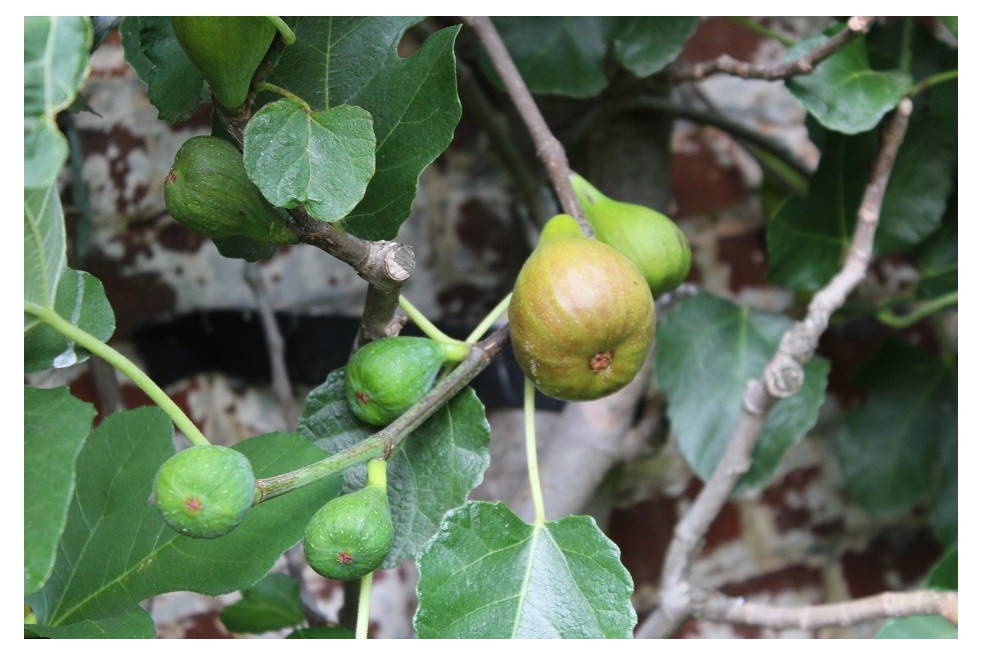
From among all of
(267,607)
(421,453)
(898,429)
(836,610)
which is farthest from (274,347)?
(898,429)

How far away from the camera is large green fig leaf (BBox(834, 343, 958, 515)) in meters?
1.03

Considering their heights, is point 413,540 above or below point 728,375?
above

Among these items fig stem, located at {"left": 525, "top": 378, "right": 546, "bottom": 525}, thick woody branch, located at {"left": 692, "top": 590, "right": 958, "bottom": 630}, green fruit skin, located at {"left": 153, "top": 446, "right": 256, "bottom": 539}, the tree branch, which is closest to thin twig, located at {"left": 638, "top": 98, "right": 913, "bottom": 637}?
thick woody branch, located at {"left": 692, "top": 590, "right": 958, "bottom": 630}

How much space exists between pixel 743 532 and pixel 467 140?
23.8 inches

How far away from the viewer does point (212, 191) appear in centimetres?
43

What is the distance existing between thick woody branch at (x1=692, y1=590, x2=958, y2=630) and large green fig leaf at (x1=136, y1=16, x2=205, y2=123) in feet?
1.85

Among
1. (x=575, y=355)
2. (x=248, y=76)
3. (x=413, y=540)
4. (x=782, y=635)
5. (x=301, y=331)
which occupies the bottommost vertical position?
(x=782, y=635)

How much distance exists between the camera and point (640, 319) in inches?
17.8

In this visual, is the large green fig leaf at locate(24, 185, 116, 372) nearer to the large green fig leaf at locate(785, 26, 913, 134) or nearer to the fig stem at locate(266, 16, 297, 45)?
the fig stem at locate(266, 16, 297, 45)

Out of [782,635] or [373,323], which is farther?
[782,635]

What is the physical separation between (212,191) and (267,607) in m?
0.44

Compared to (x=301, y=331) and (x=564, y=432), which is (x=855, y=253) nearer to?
(x=564, y=432)
